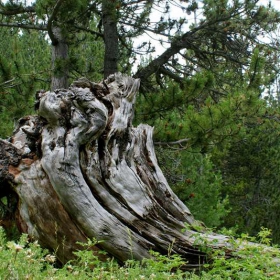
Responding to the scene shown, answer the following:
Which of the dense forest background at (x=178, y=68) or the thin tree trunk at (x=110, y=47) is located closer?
the dense forest background at (x=178, y=68)

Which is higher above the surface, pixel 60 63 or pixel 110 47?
pixel 110 47

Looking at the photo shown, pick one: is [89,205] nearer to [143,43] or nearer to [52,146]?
[52,146]

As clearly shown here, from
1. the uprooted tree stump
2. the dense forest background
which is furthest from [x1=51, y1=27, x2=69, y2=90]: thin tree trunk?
the uprooted tree stump

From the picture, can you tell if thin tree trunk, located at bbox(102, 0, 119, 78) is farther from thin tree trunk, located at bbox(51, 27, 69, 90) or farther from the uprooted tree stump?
the uprooted tree stump

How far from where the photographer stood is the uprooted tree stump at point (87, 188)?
539 cm

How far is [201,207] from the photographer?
48.8ft

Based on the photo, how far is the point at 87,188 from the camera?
5496 mm

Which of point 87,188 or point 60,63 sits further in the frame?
point 60,63

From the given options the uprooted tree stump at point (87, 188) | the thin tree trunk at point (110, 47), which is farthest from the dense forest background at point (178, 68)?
the uprooted tree stump at point (87, 188)

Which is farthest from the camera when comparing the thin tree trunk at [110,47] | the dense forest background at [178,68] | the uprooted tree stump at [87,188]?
the thin tree trunk at [110,47]

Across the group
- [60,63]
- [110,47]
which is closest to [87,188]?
[60,63]

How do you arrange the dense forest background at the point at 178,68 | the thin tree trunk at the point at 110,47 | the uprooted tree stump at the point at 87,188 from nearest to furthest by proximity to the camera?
the uprooted tree stump at the point at 87,188 → the dense forest background at the point at 178,68 → the thin tree trunk at the point at 110,47

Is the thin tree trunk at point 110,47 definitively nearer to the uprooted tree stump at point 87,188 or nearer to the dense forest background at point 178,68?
the dense forest background at point 178,68

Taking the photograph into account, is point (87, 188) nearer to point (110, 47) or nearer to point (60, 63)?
point (60, 63)
